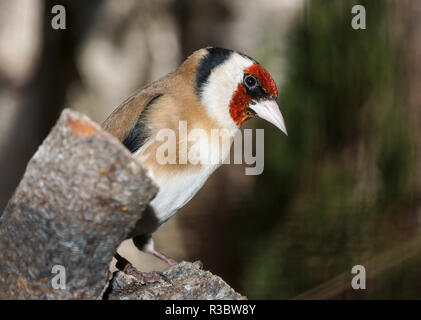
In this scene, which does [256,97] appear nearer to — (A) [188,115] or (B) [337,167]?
(A) [188,115]

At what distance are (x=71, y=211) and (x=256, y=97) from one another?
0.51m

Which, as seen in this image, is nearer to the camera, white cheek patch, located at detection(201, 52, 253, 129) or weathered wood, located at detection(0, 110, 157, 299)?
weathered wood, located at detection(0, 110, 157, 299)

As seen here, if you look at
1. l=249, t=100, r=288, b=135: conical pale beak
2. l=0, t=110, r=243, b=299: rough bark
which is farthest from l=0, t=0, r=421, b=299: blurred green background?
l=0, t=110, r=243, b=299: rough bark

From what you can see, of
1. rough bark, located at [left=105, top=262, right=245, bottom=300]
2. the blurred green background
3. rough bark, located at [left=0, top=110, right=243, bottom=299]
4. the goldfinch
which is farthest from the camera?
the blurred green background

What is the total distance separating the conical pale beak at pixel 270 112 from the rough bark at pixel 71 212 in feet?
1.41

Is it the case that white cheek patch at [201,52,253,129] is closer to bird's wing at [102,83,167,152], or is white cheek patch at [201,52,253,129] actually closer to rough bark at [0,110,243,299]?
bird's wing at [102,83,167,152]

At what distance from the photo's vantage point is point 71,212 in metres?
0.68

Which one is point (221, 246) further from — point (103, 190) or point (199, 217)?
point (103, 190)

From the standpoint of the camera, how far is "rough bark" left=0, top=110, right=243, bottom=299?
2.17ft

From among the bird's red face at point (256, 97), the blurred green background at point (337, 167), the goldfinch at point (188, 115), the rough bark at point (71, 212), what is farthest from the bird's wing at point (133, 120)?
the blurred green background at point (337, 167)

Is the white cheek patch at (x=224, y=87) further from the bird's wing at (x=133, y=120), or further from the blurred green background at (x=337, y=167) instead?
the blurred green background at (x=337, y=167)

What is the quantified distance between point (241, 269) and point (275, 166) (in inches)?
12.8

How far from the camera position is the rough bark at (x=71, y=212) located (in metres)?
0.66
